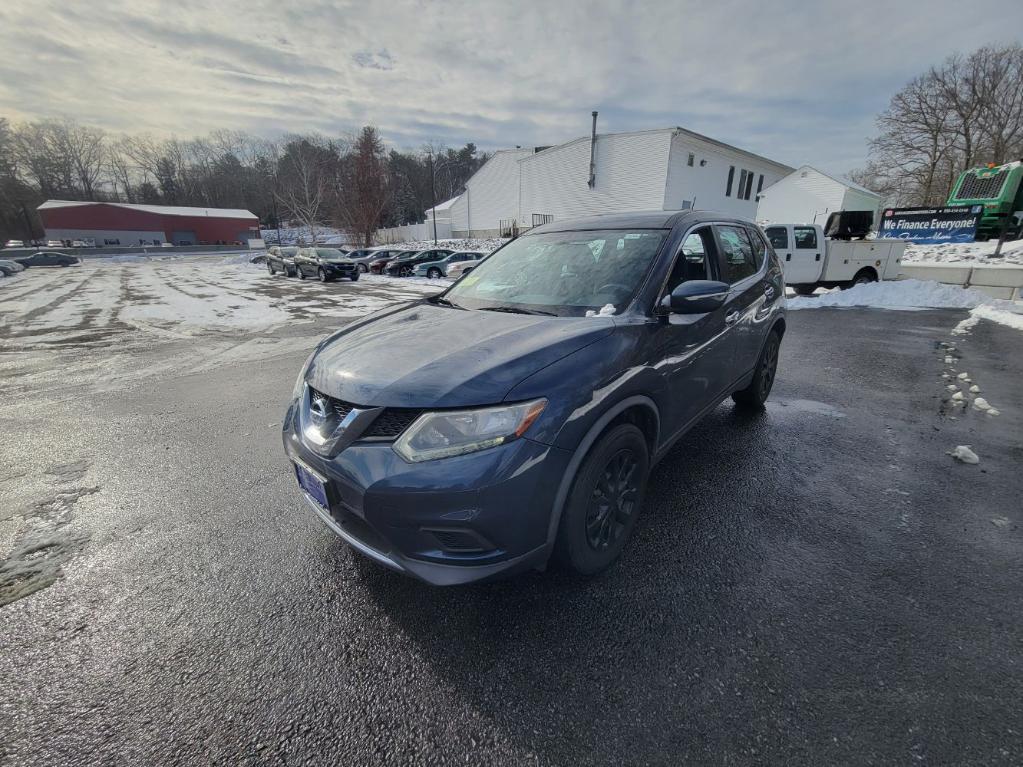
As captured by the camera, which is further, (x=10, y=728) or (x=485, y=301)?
(x=485, y=301)

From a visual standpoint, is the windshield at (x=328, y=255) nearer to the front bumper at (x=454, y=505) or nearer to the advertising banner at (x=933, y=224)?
the front bumper at (x=454, y=505)

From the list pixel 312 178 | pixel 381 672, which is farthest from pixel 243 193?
pixel 381 672

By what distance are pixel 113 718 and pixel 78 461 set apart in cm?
296

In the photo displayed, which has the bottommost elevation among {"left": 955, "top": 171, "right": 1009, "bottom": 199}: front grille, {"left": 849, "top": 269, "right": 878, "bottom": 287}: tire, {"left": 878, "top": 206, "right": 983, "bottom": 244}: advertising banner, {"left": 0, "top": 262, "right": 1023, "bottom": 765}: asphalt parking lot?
{"left": 0, "top": 262, "right": 1023, "bottom": 765}: asphalt parking lot

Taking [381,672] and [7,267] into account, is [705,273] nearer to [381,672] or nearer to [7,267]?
[381,672]

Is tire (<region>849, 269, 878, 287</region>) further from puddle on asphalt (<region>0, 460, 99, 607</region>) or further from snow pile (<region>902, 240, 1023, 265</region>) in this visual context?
puddle on asphalt (<region>0, 460, 99, 607</region>)

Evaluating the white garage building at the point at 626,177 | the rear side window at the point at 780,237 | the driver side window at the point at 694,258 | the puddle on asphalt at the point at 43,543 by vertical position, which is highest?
the white garage building at the point at 626,177

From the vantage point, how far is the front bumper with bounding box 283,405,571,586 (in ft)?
5.50

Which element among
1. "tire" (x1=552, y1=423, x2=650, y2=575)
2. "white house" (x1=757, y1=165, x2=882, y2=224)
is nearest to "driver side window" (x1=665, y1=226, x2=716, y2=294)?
"tire" (x1=552, y1=423, x2=650, y2=575)

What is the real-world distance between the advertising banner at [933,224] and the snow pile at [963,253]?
32cm

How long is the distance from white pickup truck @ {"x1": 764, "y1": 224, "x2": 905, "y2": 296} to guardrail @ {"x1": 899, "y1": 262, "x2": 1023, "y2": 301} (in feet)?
4.71

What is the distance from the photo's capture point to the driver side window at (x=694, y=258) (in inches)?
106

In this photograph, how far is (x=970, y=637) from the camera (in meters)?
1.89

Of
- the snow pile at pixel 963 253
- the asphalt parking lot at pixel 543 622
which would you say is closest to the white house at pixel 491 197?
the snow pile at pixel 963 253
